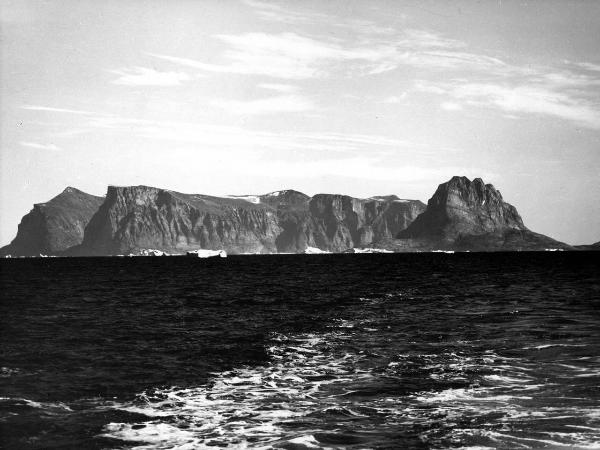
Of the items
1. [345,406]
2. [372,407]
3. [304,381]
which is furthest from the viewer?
[304,381]

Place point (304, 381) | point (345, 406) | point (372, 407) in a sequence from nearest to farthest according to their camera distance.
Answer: point (372, 407) → point (345, 406) → point (304, 381)

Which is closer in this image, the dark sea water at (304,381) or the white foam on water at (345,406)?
the white foam on water at (345,406)

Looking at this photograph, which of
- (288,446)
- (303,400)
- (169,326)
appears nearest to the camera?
(288,446)

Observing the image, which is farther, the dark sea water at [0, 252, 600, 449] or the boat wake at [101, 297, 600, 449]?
the dark sea water at [0, 252, 600, 449]

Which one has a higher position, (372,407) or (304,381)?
(372,407)

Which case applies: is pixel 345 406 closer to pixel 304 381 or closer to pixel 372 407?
pixel 372 407

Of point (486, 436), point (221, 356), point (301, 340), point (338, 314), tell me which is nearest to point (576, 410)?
point (486, 436)

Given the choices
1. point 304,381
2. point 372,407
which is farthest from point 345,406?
point 304,381

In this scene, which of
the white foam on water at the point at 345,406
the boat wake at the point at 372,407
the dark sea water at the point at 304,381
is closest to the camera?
the boat wake at the point at 372,407

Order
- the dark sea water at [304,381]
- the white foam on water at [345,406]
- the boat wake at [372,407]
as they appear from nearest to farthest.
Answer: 1. the boat wake at [372,407]
2. the white foam on water at [345,406]
3. the dark sea water at [304,381]

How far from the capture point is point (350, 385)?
22.0m

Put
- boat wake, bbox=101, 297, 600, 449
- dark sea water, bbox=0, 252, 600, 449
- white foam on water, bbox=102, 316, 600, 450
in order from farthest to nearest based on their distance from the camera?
dark sea water, bbox=0, 252, 600, 449 < white foam on water, bbox=102, 316, 600, 450 < boat wake, bbox=101, 297, 600, 449

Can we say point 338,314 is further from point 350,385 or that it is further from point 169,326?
point 350,385

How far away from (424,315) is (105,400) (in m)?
30.3
